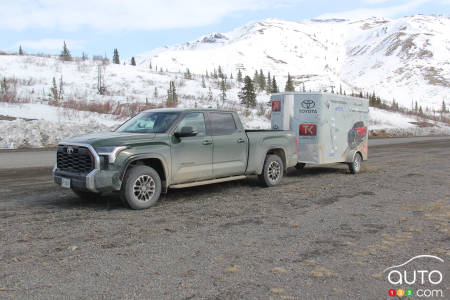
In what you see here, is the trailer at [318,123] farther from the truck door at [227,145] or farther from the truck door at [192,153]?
the truck door at [192,153]

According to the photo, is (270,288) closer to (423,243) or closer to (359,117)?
(423,243)

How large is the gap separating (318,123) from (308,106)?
0.64m

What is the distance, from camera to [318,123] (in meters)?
12.1

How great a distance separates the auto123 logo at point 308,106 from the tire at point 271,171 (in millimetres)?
2465

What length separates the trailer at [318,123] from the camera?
480 inches

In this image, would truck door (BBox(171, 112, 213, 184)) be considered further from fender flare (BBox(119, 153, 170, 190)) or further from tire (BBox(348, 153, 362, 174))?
tire (BBox(348, 153, 362, 174))

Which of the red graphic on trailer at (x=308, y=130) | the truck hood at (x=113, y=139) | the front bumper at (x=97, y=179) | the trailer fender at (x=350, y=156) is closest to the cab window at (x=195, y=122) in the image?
the truck hood at (x=113, y=139)

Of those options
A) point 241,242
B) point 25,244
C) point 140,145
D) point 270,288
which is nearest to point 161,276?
point 270,288

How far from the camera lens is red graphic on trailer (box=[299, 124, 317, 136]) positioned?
40.1 feet

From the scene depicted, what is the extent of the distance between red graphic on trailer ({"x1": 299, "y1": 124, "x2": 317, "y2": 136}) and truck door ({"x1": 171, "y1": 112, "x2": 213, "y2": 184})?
452cm

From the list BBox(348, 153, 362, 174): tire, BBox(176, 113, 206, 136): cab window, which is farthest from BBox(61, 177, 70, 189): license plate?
BBox(348, 153, 362, 174): tire

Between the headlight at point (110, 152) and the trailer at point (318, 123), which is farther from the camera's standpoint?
the trailer at point (318, 123)

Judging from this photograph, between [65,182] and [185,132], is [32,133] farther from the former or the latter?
[185,132]

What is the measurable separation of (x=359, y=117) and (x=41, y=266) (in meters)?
11.7
